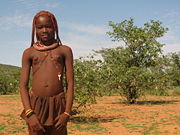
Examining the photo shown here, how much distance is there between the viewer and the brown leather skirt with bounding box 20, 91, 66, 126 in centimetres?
326

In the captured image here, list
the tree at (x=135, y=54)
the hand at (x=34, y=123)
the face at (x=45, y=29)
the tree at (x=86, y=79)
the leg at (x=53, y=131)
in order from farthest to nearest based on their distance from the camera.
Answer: the tree at (x=135, y=54) → the tree at (x=86, y=79) → the face at (x=45, y=29) → the leg at (x=53, y=131) → the hand at (x=34, y=123)

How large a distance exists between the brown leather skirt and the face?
0.74 metres

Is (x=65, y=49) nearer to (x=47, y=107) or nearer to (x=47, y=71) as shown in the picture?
(x=47, y=71)

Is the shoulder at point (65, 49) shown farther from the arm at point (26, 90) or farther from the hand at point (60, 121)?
the hand at point (60, 121)

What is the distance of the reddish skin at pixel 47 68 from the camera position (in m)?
3.34

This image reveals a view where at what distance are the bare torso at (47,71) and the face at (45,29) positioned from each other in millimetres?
165

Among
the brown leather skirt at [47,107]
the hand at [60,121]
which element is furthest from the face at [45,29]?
the hand at [60,121]

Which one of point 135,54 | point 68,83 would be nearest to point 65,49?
point 68,83

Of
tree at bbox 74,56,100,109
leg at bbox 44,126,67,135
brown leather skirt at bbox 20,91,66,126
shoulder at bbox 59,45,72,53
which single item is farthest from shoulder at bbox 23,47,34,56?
tree at bbox 74,56,100,109

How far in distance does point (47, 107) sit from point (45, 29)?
0.99 meters

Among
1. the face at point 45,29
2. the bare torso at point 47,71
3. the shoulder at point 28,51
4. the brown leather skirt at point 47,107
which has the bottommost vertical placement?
the brown leather skirt at point 47,107

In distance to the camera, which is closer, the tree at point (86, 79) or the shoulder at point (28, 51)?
the shoulder at point (28, 51)

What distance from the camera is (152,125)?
10555mm

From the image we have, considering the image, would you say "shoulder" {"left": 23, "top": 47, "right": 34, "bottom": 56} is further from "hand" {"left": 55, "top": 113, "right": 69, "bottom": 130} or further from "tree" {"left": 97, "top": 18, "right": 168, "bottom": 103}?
"tree" {"left": 97, "top": 18, "right": 168, "bottom": 103}
